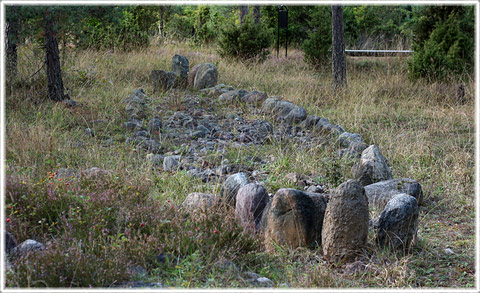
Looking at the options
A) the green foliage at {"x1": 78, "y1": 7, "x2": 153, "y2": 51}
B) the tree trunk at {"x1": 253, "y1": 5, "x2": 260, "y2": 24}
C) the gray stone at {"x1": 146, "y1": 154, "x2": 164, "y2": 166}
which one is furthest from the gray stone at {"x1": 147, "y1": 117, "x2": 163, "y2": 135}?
the tree trunk at {"x1": 253, "y1": 5, "x2": 260, "y2": 24}

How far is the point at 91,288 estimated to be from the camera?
2402 millimetres

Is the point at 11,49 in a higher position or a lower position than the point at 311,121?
higher

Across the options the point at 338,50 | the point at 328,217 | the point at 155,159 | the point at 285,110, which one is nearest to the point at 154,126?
the point at 155,159

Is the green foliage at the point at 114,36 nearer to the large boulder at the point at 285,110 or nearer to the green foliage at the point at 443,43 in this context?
the large boulder at the point at 285,110

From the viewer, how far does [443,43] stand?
970cm

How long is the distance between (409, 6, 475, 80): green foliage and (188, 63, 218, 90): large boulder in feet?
12.4

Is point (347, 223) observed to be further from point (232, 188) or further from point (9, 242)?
point (9, 242)

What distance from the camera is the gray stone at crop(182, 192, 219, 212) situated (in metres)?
3.45

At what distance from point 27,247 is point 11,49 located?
20.2 ft

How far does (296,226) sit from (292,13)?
42.2 feet

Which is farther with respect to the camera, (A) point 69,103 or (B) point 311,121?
(A) point 69,103

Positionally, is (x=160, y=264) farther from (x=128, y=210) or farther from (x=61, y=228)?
(x=61, y=228)

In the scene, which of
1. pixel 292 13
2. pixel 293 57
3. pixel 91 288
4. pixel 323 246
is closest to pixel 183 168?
pixel 323 246

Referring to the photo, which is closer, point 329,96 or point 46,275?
point 46,275
